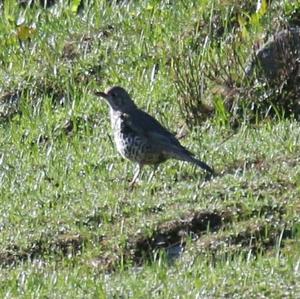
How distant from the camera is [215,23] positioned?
599 inches

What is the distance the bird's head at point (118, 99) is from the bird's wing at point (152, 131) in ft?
0.67

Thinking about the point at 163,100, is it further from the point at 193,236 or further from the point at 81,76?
the point at 193,236

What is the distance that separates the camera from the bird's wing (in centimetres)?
1189

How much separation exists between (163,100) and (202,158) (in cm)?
205

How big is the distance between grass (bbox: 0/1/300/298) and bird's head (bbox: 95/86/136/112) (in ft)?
1.64

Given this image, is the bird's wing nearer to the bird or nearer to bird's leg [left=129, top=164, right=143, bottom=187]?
the bird

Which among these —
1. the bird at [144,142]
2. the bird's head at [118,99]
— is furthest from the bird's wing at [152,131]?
the bird's head at [118,99]

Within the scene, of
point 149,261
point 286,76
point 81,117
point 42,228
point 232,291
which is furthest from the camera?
point 81,117

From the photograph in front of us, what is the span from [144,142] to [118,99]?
0.82 m

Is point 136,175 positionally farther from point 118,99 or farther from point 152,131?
point 118,99

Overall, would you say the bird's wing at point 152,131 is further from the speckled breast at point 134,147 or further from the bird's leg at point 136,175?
the bird's leg at point 136,175

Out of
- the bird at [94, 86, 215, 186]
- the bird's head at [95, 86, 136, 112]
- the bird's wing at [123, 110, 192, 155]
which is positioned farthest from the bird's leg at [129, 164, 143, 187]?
the bird's head at [95, 86, 136, 112]

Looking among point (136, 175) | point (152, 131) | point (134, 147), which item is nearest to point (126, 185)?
point (136, 175)

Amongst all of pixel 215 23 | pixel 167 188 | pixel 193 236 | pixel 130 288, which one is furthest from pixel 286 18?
pixel 130 288
